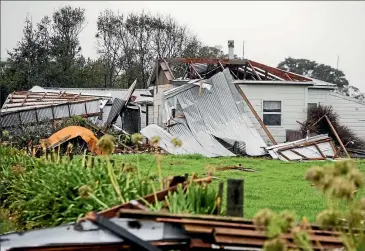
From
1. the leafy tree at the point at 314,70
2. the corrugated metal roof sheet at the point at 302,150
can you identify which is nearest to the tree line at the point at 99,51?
the leafy tree at the point at 314,70

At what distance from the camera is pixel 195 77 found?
24672 millimetres

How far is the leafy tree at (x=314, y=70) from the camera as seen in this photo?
53.9 metres

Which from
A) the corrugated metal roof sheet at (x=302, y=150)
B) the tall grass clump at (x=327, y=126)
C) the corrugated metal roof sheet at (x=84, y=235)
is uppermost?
the tall grass clump at (x=327, y=126)

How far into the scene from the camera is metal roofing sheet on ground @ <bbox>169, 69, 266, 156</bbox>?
21.1 metres

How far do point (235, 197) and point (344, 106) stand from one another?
2060 cm

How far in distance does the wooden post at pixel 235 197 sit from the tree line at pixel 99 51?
126ft


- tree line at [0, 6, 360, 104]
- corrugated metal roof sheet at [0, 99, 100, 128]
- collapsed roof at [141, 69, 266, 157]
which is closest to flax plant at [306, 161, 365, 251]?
collapsed roof at [141, 69, 266, 157]

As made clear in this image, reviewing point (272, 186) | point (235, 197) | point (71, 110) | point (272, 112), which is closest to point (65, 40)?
point (71, 110)

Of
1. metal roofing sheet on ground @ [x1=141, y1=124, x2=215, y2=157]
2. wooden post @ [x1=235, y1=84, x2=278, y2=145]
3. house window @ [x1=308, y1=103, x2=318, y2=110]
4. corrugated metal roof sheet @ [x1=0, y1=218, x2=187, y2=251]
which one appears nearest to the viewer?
corrugated metal roof sheet @ [x1=0, y1=218, x2=187, y2=251]

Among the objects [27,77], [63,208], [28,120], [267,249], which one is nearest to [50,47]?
[27,77]

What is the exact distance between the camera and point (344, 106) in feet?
79.0

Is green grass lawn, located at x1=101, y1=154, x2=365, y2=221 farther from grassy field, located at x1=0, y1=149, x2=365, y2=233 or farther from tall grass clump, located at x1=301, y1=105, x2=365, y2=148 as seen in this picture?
tall grass clump, located at x1=301, y1=105, x2=365, y2=148

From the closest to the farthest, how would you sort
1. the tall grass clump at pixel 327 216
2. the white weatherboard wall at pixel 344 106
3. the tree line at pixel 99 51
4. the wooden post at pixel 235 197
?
1. the tall grass clump at pixel 327 216
2. the wooden post at pixel 235 197
3. the white weatherboard wall at pixel 344 106
4. the tree line at pixel 99 51

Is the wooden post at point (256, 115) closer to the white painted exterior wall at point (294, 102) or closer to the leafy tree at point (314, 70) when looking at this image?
the white painted exterior wall at point (294, 102)
